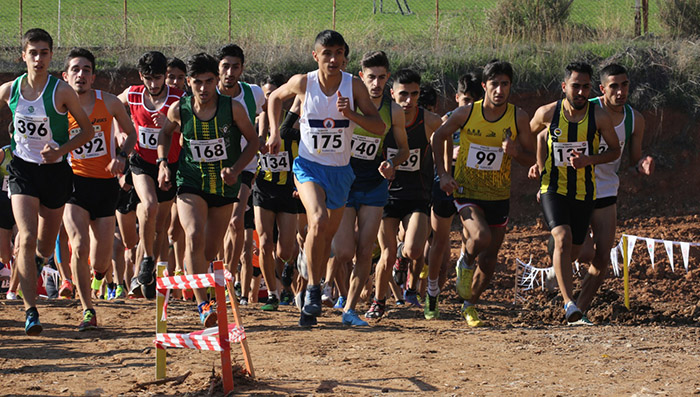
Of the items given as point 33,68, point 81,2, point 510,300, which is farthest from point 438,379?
point 81,2

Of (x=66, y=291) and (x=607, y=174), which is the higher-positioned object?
(x=607, y=174)

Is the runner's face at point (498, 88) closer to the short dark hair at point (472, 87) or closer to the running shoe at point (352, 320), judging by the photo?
the short dark hair at point (472, 87)

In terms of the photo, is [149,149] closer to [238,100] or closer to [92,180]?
[92,180]

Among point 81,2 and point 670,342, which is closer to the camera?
point 670,342

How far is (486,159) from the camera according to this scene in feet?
30.8

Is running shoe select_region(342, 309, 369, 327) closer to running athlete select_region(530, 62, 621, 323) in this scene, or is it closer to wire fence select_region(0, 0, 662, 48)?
running athlete select_region(530, 62, 621, 323)

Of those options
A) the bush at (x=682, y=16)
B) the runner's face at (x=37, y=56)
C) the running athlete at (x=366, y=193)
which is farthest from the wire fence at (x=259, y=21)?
the runner's face at (x=37, y=56)

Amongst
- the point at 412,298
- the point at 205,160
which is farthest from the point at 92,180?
the point at 412,298

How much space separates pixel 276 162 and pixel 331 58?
8.30 feet

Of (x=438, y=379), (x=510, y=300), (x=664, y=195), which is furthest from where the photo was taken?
(x=664, y=195)

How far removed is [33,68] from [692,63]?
16132mm

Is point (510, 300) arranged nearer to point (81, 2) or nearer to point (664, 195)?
point (664, 195)

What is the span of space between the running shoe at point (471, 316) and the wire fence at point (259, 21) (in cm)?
1339

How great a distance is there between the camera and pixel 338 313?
986 cm
